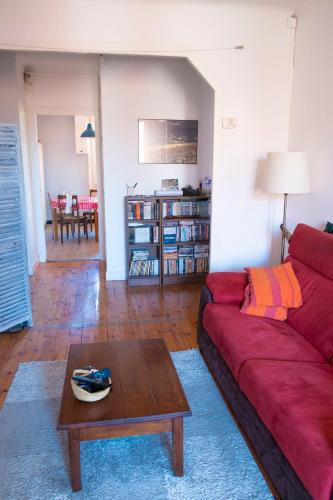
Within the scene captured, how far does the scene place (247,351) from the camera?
Answer: 210cm

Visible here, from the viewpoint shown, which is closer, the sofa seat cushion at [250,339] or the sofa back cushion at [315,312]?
the sofa seat cushion at [250,339]

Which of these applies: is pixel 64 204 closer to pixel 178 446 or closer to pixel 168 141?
pixel 168 141

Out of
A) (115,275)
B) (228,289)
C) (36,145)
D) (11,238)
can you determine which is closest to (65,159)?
(36,145)

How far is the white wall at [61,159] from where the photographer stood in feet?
28.8

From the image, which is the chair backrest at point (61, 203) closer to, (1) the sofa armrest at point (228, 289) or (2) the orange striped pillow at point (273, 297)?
(1) the sofa armrest at point (228, 289)

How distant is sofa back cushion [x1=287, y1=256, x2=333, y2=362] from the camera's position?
223cm

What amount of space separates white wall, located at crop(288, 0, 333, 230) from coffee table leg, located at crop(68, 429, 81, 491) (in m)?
2.37

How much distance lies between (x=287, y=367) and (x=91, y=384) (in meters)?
0.94

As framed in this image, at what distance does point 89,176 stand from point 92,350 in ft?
24.1

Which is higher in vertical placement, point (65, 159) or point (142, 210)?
point (65, 159)

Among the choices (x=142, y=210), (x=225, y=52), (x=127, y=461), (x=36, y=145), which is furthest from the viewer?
(x=36, y=145)

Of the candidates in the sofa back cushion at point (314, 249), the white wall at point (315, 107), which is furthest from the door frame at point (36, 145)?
the sofa back cushion at point (314, 249)

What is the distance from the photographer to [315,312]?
2408 mm

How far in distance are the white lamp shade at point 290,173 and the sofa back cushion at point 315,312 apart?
665mm
